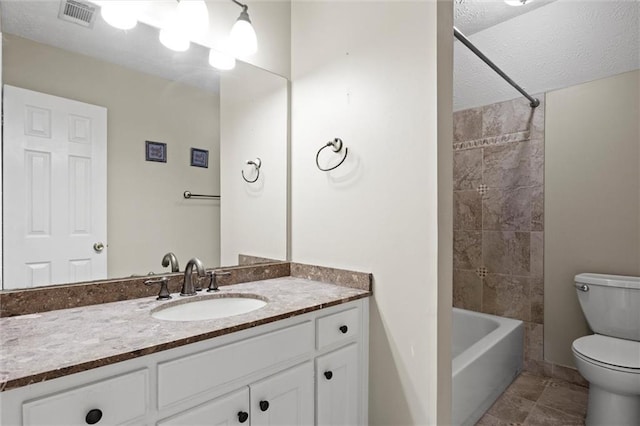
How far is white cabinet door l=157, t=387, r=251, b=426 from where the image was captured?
918mm

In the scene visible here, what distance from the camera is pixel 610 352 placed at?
183 cm

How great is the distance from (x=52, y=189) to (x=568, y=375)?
3109mm

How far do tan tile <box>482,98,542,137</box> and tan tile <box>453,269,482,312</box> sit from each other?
1.14 meters

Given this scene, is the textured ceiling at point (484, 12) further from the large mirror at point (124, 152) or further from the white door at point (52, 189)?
the white door at point (52, 189)

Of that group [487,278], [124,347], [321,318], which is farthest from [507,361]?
[124,347]

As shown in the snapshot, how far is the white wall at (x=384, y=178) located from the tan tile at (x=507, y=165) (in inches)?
60.3

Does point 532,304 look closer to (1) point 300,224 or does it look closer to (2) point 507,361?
(2) point 507,361

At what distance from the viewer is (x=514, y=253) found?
258cm

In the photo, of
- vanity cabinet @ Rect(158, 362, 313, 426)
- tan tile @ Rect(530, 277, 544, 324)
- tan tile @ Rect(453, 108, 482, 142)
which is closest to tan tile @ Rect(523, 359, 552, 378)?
tan tile @ Rect(530, 277, 544, 324)

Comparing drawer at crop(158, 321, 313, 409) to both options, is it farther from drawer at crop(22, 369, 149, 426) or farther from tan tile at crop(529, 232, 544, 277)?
tan tile at crop(529, 232, 544, 277)

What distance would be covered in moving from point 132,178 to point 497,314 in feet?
8.71

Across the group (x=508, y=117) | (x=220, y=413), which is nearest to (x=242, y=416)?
(x=220, y=413)

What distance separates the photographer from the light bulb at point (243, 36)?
159cm

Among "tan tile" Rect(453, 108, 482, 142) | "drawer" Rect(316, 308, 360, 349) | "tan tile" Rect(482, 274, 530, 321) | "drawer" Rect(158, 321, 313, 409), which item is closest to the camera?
"drawer" Rect(158, 321, 313, 409)
